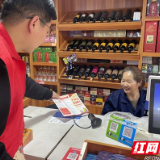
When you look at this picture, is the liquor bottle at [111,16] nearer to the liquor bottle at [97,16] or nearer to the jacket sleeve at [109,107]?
the liquor bottle at [97,16]

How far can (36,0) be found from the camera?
90 cm

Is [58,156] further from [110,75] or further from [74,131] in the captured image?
[110,75]

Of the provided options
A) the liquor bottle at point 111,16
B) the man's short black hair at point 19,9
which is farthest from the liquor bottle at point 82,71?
the man's short black hair at point 19,9

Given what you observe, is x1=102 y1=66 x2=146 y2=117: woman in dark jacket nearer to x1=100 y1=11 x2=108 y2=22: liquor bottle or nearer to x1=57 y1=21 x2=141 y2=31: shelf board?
x1=57 y1=21 x2=141 y2=31: shelf board

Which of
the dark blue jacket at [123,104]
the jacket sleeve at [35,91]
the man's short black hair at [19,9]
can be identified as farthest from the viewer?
the dark blue jacket at [123,104]

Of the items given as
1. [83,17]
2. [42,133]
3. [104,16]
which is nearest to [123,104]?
[42,133]

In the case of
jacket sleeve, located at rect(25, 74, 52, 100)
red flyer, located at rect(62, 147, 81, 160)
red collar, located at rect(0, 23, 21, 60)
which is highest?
red collar, located at rect(0, 23, 21, 60)

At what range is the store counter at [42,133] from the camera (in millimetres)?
1311

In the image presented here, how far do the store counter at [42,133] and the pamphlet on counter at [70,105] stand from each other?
0.57 feet

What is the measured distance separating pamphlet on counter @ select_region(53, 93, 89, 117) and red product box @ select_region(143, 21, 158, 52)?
1.67 metres

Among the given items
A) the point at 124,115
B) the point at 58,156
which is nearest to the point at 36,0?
the point at 58,156

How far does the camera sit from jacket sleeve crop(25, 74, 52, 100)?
1.85m

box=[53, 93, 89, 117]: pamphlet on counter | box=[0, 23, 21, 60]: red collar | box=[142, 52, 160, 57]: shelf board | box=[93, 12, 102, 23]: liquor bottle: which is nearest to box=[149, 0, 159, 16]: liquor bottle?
box=[142, 52, 160, 57]: shelf board

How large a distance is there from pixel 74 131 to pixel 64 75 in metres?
2.11
